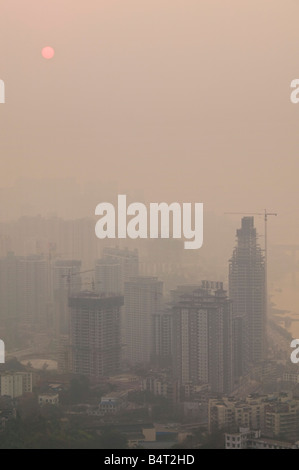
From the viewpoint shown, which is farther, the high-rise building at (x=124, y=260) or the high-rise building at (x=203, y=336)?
the high-rise building at (x=124, y=260)

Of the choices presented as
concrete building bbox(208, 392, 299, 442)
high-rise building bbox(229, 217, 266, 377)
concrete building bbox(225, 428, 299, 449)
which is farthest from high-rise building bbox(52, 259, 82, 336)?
concrete building bbox(225, 428, 299, 449)

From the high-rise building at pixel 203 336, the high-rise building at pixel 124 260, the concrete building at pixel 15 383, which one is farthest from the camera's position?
the high-rise building at pixel 124 260

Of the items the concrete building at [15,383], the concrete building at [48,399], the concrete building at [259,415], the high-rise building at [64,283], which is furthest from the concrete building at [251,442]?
the high-rise building at [64,283]

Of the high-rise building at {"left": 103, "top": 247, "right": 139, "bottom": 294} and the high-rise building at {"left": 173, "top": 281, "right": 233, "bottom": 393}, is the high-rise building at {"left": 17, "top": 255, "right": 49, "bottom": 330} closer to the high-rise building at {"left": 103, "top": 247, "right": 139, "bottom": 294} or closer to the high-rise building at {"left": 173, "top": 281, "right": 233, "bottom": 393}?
the high-rise building at {"left": 103, "top": 247, "right": 139, "bottom": 294}

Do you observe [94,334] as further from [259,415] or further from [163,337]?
[259,415]

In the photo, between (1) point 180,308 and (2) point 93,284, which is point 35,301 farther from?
(1) point 180,308

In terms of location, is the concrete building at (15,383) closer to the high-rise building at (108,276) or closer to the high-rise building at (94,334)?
the high-rise building at (94,334)

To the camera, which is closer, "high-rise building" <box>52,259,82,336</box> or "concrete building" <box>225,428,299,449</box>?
"concrete building" <box>225,428,299,449</box>
